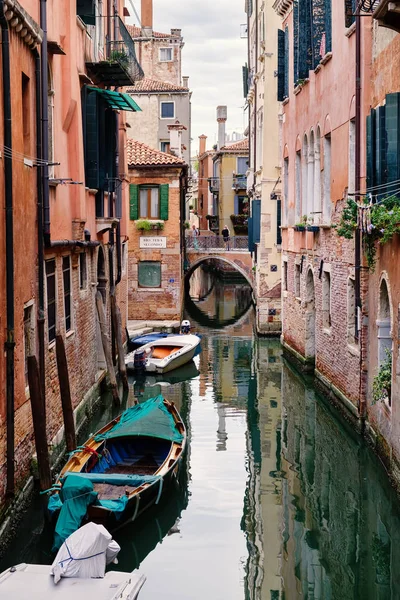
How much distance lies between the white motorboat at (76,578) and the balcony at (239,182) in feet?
134

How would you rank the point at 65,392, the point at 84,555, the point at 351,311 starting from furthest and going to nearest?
the point at 351,311
the point at 65,392
the point at 84,555

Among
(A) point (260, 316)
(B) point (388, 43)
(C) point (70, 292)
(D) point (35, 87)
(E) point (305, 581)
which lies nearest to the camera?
(E) point (305, 581)

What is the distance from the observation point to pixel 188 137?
4238cm

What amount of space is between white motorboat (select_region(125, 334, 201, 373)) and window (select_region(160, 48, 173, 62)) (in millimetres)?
24287

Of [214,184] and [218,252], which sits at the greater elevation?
[214,184]

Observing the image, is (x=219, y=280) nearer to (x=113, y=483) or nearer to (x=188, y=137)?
(x=188, y=137)

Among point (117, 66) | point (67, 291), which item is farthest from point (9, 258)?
point (117, 66)

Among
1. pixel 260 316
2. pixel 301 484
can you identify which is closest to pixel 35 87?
pixel 301 484

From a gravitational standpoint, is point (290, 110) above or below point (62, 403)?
above

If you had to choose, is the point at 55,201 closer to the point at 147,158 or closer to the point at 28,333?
the point at 28,333

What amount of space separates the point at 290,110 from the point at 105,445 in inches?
470

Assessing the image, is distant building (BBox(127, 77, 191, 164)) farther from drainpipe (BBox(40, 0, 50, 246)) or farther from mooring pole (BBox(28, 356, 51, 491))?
mooring pole (BBox(28, 356, 51, 491))

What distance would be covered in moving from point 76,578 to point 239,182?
42.0 m

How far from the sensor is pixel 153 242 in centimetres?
2734
